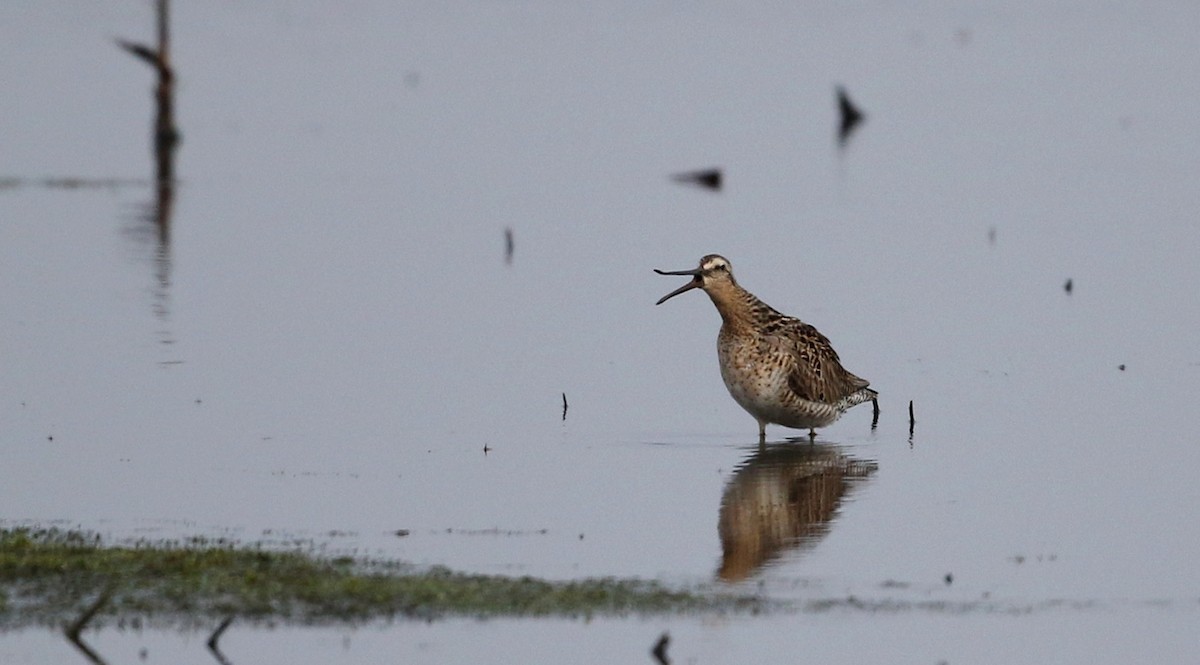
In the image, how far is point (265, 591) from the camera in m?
10.0

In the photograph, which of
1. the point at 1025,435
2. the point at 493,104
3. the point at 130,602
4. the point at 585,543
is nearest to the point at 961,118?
the point at 493,104

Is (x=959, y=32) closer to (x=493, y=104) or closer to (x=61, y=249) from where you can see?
(x=493, y=104)

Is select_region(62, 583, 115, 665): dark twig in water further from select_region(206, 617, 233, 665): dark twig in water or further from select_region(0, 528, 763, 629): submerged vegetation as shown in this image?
select_region(206, 617, 233, 665): dark twig in water

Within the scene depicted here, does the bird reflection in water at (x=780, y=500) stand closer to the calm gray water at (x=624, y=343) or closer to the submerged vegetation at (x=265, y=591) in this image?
the calm gray water at (x=624, y=343)

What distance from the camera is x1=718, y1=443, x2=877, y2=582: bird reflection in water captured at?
11.6 metres

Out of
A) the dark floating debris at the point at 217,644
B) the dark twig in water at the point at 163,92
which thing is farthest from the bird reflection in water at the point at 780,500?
the dark twig in water at the point at 163,92

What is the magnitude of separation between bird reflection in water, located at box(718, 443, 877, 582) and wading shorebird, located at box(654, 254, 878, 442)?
9.6 inches

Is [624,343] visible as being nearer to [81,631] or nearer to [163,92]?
[81,631]

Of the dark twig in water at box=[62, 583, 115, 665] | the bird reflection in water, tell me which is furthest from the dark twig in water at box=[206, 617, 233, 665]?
the bird reflection in water

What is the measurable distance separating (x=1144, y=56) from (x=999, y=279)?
22763mm

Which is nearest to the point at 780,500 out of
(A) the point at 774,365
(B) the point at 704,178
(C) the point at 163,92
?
(A) the point at 774,365

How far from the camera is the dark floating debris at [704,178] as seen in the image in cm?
2869

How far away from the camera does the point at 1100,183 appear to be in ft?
90.8

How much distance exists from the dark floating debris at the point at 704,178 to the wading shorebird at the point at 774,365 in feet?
41.8
